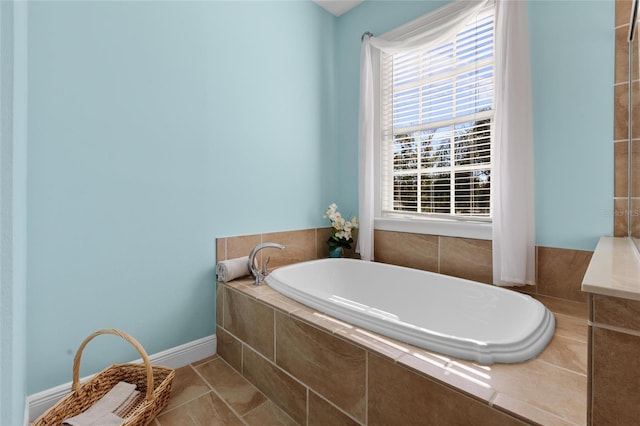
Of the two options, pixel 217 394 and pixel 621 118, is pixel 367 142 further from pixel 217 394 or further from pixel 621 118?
pixel 217 394

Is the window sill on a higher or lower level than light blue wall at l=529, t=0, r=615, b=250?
lower

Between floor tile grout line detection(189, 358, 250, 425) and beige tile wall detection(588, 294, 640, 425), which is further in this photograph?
floor tile grout line detection(189, 358, 250, 425)

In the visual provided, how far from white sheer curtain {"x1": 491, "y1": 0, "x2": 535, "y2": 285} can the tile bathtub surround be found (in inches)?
10.5

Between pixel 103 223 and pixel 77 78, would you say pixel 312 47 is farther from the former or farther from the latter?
pixel 103 223

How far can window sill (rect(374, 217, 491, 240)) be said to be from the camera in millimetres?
1944

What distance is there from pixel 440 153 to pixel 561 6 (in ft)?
3.21

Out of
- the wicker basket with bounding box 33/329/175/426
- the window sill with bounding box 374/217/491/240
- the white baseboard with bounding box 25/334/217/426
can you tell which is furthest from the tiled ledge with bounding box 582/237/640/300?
the white baseboard with bounding box 25/334/217/426

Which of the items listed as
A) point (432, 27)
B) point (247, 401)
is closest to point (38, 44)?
point (247, 401)

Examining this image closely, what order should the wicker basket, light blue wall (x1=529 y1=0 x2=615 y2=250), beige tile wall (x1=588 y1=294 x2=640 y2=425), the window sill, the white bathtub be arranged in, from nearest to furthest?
beige tile wall (x1=588 y1=294 x2=640 y2=425)
the white bathtub
the wicker basket
light blue wall (x1=529 y1=0 x2=615 y2=250)
the window sill

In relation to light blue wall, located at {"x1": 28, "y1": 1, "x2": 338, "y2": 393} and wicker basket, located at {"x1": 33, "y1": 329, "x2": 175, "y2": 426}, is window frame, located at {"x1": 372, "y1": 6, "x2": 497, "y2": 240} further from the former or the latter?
wicker basket, located at {"x1": 33, "y1": 329, "x2": 175, "y2": 426}

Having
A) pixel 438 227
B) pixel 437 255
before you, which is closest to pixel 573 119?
pixel 438 227

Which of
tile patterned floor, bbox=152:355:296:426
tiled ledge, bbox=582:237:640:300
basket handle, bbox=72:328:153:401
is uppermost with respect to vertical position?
tiled ledge, bbox=582:237:640:300

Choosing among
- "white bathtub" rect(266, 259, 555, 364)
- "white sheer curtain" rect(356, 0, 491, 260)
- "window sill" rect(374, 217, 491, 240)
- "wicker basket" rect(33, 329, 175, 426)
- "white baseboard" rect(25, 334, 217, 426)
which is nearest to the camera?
"white bathtub" rect(266, 259, 555, 364)

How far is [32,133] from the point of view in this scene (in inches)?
53.9
